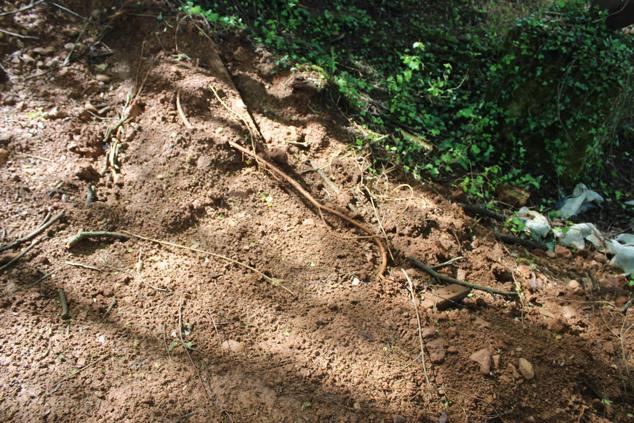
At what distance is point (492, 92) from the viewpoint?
4.47 metres

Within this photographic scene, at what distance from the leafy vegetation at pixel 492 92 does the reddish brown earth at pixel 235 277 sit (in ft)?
1.65

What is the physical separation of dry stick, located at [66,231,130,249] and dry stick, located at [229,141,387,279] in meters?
0.93

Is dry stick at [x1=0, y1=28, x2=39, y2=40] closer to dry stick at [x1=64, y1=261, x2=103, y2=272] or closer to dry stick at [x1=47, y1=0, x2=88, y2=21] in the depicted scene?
dry stick at [x1=47, y1=0, x2=88, y2=21]

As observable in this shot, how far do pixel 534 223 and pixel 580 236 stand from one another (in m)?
0.37

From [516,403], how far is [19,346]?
250cm

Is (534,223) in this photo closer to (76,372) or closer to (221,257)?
(221,257)

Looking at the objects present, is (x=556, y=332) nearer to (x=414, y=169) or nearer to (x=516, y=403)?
(x=516, y=403)

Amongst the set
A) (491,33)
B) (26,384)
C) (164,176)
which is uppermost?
(491,33)

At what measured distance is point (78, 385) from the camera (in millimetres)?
2066

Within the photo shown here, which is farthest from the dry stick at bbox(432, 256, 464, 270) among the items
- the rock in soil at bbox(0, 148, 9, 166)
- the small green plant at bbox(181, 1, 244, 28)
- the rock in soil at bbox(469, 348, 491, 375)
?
the rock in soil at bbox(0, 148, 9, 166)

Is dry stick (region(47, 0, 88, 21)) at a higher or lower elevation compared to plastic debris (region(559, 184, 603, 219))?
higher

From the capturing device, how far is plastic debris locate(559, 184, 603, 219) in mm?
4141

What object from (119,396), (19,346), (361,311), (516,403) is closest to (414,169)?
(361,311)

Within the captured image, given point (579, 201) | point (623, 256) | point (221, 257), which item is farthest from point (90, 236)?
point (579, 201)
